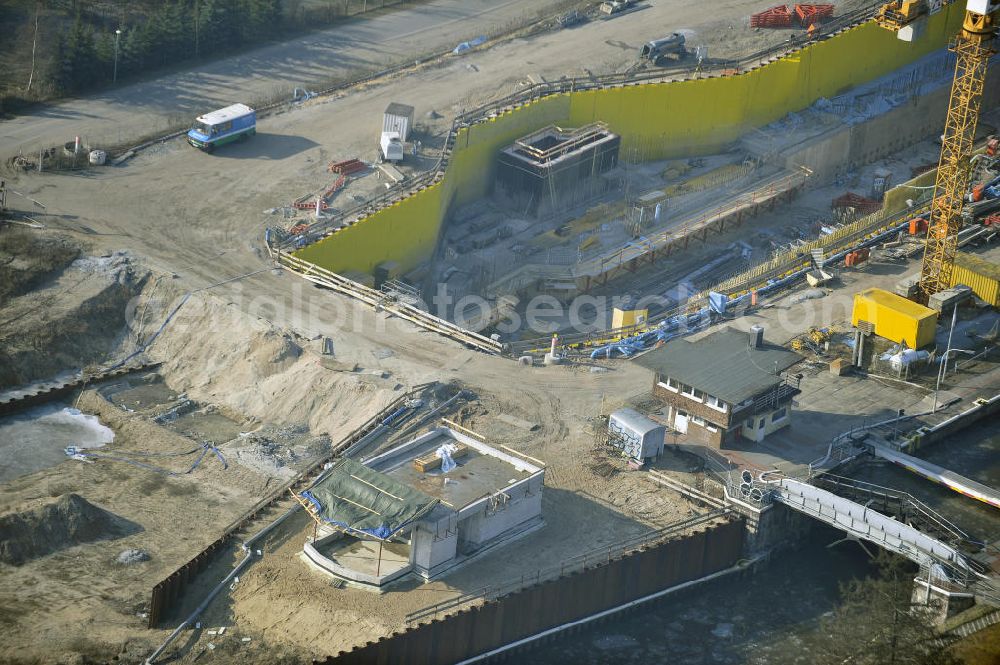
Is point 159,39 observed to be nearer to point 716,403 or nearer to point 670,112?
point 670,112

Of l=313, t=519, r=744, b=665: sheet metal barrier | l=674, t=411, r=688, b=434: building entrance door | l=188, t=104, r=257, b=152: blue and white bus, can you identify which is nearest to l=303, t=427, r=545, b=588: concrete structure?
l=313, t=519, r=744, b=665: sheet metal barrier

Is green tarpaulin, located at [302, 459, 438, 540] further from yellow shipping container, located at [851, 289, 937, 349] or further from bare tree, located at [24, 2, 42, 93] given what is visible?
bare tree, located at [24, 2, 42, 93]

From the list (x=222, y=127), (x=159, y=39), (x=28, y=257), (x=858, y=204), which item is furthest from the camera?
(x=159, y=39)

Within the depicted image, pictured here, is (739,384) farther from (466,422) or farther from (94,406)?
(94,406)

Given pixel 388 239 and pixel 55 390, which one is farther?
pixel 388 239

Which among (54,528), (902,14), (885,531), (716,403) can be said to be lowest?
(885,531)

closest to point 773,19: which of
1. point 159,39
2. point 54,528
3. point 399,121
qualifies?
point 399,121
